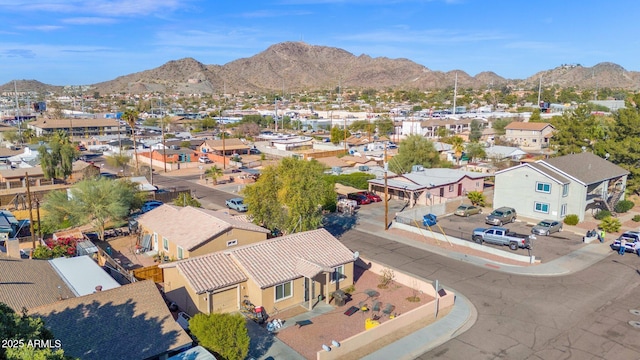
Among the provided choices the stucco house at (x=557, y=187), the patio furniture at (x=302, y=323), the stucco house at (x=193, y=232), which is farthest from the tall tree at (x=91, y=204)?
the stucco house at (x=557, y=187)

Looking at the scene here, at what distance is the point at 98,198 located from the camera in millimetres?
33656

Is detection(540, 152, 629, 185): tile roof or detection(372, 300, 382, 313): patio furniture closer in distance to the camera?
detection(372, 300, 382, 313): patio furniture

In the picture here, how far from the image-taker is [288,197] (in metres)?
29.9

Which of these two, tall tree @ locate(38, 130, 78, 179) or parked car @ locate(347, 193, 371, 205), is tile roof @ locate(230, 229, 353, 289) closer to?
parked car @ locate(347, 193, 371, 205)

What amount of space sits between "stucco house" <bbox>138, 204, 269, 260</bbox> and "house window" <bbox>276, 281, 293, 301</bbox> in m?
6.49

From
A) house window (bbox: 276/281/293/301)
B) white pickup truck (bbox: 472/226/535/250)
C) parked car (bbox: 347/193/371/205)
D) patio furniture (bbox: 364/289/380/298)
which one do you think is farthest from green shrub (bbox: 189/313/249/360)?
parked car (bbox: 347/193/371/205)

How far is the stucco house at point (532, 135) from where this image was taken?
285 feet

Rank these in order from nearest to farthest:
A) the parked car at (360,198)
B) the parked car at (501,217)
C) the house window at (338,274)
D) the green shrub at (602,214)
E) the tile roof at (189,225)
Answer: the house window at (338,274), the tile roof at (189,225), the parked car at (501,217), the green shrub at (602,214), the parked car at (360,198)

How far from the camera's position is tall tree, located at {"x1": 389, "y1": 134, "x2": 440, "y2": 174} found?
2156 inches

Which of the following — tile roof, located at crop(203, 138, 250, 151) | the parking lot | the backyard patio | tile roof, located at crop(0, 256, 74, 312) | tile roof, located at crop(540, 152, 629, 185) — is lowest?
the backyard patio

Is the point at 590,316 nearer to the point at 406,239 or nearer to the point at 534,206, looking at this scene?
the point at 406,239

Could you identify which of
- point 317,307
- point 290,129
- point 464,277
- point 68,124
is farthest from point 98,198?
point 290,129

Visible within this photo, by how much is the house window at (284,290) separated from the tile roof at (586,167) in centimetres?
2773

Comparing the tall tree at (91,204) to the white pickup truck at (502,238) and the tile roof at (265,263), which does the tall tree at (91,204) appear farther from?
the white pickup truck at (502,238)
